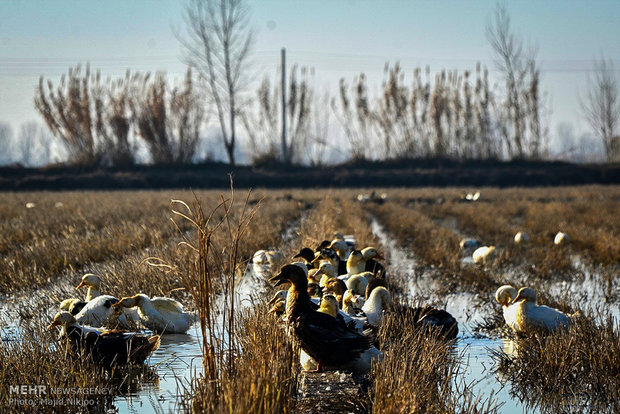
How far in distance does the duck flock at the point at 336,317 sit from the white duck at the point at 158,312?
0.83 m

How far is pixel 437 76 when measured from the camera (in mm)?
38750

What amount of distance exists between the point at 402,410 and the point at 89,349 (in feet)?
7.90

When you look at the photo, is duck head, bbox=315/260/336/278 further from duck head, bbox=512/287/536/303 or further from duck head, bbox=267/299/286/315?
duck head, bbox=512/287/536/303

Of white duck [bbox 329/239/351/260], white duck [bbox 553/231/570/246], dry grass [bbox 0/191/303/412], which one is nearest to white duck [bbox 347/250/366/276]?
white duck [bbox 329/239/351/260]

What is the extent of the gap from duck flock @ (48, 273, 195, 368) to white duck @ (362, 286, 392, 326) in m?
1.58

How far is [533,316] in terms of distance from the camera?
20.0 ft

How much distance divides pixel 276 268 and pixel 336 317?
3694mm

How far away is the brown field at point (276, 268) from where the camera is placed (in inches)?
156

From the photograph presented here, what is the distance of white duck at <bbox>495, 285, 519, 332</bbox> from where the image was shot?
628cm

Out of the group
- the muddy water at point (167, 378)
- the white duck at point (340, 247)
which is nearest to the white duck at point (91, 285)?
the muddy water at point (167, 378)

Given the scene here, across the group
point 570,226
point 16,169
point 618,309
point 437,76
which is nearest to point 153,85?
point 16,169

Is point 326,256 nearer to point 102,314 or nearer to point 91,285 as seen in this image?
point 91,285

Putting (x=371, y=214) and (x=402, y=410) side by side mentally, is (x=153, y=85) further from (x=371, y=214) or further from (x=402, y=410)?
(x=402, y=410)

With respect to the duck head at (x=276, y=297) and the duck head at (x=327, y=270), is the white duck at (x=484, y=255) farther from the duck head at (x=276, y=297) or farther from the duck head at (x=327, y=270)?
the duck head at (x=276, y=297)
